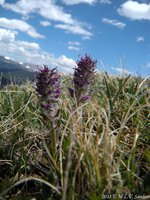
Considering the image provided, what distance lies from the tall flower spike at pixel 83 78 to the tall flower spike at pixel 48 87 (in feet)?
1.06

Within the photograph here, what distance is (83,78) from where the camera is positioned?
3.76 metres

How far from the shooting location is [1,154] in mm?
3984

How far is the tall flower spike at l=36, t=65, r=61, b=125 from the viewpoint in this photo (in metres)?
3.34

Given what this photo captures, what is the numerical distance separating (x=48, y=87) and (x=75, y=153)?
0.73 meters

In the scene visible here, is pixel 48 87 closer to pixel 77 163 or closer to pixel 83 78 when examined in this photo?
pixel 83 78

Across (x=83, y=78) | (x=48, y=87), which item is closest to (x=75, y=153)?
(x=48, y=87)

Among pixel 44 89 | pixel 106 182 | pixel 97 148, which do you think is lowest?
pixel 106 182

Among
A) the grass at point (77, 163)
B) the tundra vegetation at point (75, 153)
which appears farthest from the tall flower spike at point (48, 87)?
the grass at point (77, 163)

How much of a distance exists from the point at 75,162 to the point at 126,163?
435 mm

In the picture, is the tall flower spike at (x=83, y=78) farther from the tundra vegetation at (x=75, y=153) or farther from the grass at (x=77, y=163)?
the grass at (x=77, y=163)

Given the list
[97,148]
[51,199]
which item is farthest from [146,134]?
[51,199]

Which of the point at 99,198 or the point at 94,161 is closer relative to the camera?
the point at 99,198

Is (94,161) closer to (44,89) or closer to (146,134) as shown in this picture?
(44,89)

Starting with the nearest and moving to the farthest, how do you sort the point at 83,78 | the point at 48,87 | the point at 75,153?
the point at 75,153 → the point at 48,87 → the point at 83,78
